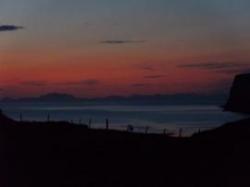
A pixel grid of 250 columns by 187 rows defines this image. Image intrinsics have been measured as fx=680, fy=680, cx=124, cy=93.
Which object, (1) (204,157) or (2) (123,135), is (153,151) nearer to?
(1) (204,157)

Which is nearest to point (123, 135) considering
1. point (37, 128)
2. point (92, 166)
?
point (37, 128)

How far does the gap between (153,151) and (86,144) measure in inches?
192

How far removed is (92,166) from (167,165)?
4.36 metres

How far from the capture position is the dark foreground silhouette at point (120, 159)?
34312 millimetres

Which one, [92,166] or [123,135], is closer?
[92,166]

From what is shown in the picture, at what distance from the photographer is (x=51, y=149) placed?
144ft

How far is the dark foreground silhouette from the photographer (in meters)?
34.3

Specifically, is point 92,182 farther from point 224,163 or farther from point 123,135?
point 123,135

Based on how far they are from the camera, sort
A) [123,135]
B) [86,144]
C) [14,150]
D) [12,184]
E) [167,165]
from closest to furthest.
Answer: [12,184], [167,165], [14,150], [86,144], [123,135]

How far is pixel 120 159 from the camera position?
136ft

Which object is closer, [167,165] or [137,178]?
[137,178]

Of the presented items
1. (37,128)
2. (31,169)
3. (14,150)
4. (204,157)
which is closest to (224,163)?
(204,157)

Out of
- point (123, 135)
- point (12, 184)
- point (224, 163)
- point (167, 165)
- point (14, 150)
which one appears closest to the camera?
point (12, 184)

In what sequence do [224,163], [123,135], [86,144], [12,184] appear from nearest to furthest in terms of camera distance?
[12,184] < [224,163] < [86,144] < [123,135]
